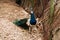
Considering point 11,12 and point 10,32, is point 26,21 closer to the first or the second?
point 10,32

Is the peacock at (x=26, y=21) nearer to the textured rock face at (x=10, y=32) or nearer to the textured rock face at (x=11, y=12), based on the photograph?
the textured rock face at (x=10, y=32)

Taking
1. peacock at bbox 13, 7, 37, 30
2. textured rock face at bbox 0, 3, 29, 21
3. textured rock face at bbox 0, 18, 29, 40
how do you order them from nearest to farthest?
textured rock face at bbox 0, 18, 29, 40 → peacock at bbox 13, 7, 37, 30 → textured rock face at bbox 0, 3, 29, 21

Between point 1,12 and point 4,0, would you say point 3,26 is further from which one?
point 4,0

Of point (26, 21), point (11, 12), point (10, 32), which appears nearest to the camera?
point (10, 32)

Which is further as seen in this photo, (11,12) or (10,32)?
(11,12)

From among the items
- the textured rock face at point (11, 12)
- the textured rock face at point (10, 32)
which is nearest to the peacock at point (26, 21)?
the textured rock face at point (10, 32)

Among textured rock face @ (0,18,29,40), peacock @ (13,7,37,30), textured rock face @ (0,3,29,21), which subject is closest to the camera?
textured rock face @ (0,18,29,40)

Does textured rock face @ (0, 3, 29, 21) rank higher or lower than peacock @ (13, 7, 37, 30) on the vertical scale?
lower

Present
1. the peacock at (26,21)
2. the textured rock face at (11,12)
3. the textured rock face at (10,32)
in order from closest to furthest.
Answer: the textured rock face at (10,32) → the peacock at (26,21) → the textured rock face at (11,12)

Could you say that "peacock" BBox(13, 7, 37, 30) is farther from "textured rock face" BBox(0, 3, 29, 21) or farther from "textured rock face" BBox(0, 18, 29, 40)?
"textured rock face" BBox(0, 3, 29, 21)

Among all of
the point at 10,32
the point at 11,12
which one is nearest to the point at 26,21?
the point at 10,32

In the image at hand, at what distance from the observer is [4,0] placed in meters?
5.82

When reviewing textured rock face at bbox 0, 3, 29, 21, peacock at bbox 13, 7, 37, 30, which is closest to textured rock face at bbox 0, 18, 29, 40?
peacock at bbox 13, 7, 37, 30

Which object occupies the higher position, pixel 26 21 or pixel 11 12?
pixel 26 21
